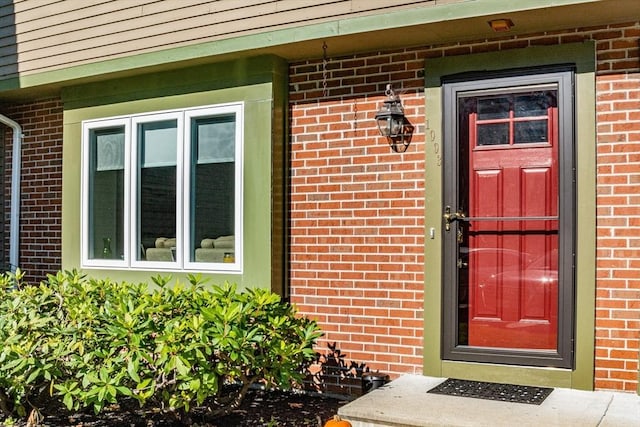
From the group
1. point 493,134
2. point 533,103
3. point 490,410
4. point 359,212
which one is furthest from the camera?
point 359,212

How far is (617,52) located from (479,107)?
98 centimetres

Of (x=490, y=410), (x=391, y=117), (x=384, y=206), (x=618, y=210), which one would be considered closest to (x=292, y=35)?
(x=391, y=117)

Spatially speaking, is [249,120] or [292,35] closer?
[292,35]

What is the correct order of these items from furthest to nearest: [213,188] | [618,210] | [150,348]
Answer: [213,188], [618,210], [150,348]

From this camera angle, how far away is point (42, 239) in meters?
7.61

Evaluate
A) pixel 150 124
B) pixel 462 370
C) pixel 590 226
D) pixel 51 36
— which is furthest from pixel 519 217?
pixel 51 36

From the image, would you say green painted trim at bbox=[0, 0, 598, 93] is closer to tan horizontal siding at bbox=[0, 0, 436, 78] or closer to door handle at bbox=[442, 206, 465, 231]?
tan horizontal siding at bbox=[0, 0, 436, 78]

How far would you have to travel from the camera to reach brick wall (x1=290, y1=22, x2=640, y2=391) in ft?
15.2

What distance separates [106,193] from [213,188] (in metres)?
1.31

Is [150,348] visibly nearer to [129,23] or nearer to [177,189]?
[177,189]

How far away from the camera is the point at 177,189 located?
20.1 feet

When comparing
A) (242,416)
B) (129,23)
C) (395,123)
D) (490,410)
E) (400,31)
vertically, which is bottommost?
(242,416)

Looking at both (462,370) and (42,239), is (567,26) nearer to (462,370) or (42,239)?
(462,370)

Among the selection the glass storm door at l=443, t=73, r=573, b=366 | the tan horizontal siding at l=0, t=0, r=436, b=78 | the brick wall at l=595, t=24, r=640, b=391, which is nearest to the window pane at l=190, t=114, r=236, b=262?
the tan horizontal siding at l=0, t=0, r=436, b=78
